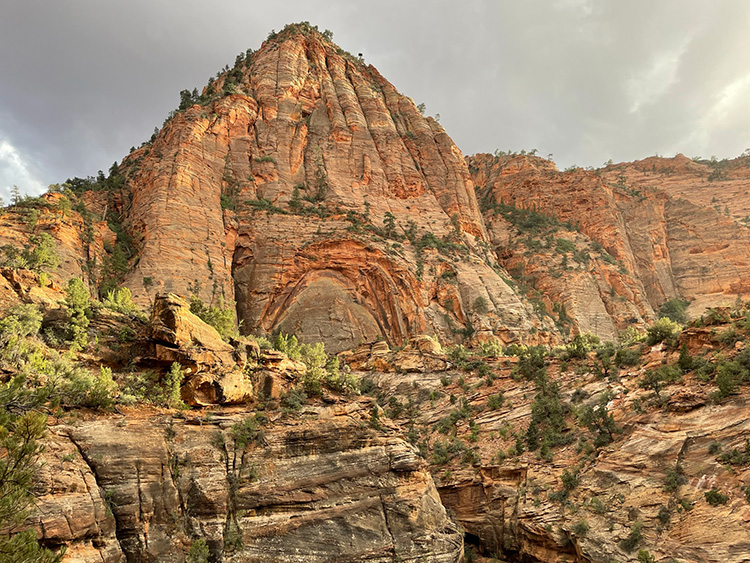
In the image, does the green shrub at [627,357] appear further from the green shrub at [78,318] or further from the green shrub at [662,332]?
the green shrub at [78,318]

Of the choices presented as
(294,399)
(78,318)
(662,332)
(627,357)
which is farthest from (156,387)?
(662,332)

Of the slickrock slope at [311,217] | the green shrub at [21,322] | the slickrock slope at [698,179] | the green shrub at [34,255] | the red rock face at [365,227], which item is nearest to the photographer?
the green shrub at [21,322]

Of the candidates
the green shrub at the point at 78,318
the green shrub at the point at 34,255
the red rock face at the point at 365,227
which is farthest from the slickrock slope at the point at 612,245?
the green shrub at the point at 34,255

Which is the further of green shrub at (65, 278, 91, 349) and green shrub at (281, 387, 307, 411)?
green shrub at (281, 387, 307, 411)

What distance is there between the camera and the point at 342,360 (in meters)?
37.9

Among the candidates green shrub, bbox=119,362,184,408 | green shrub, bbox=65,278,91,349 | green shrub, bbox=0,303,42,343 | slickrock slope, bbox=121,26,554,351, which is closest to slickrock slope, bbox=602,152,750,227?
slickrock slope, bbox=121,26,554,351

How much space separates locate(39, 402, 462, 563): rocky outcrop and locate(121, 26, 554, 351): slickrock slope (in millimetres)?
20736

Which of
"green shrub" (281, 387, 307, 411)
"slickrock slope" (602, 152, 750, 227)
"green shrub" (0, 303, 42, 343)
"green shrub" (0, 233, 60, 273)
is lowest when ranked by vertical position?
"green shrub" (281, 387, 307, 411)

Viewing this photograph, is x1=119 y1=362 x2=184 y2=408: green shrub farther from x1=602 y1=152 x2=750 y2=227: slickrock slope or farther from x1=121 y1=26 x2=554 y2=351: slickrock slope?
x1=602 y1=152 x2=750 y2=227: slickrock slope

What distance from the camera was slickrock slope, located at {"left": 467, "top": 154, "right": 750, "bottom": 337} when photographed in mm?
57219

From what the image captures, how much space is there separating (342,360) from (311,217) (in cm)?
1779

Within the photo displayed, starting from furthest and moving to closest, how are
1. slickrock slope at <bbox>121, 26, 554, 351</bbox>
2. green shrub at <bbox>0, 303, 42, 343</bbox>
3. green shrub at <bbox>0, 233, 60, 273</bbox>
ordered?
slickrock slope at <bbox>121, 26, 554, 351</bbox>
green shrub at <bbox>0, 233, 60, 273</bbox>
green shrub at <bbox>0, 303, 42, 343</bbox>

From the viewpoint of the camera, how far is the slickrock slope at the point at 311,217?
41.5 meters

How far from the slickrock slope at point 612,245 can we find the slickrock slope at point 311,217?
32.6ft
